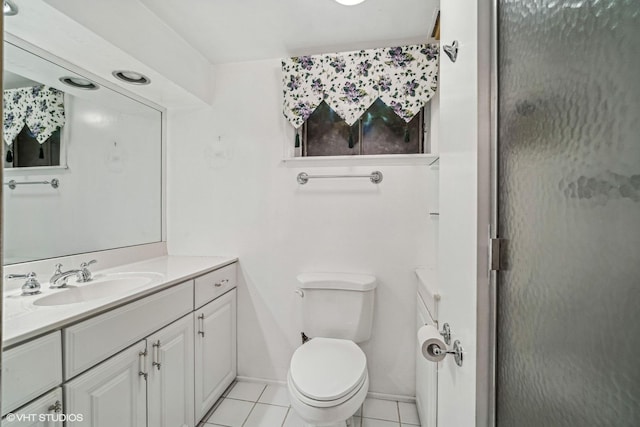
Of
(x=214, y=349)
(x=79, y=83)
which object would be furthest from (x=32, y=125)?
(x=214, y=349)

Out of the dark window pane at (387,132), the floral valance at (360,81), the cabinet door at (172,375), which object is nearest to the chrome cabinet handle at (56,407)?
the cabinet door at (172,375)

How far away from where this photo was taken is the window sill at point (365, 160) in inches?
71.9

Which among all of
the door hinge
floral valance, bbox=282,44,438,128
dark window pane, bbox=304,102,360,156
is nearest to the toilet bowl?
the door hinge

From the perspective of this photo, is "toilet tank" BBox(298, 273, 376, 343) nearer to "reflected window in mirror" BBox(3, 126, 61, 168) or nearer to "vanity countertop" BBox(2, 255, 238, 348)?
"vanity countertop" BBox(2, 255, 238, 348)

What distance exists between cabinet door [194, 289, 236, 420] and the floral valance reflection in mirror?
44.3 inches

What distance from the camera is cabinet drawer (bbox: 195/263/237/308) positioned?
5.37 feet

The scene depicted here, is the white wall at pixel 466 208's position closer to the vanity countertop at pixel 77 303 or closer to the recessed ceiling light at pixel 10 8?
the vanity countertop at pixel 77 303

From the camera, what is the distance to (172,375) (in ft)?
4.70

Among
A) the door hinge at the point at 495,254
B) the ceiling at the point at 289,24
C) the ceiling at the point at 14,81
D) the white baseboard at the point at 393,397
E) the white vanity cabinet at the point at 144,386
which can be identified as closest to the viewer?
the door hinge at the point at 495,254

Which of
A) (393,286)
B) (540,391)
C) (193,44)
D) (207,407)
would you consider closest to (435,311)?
(393,286)

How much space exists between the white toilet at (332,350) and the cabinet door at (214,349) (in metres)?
0.52

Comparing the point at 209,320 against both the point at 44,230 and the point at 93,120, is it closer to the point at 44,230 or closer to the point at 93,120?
the point at 44,230

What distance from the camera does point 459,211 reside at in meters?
0.76

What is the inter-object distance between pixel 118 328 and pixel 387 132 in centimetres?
178
